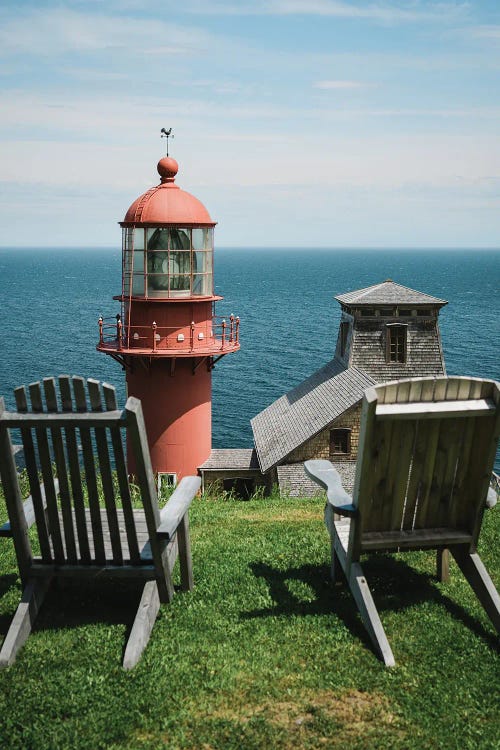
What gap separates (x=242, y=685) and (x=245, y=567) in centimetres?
206

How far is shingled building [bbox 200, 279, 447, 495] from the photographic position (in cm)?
2120

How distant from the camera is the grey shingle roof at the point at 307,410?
21.2 m

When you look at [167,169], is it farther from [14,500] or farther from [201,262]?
[14,500]

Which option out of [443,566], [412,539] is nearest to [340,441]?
[443,566]

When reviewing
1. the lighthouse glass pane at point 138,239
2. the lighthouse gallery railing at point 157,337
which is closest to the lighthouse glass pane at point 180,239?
the lighthouse glass pane at point 138,239

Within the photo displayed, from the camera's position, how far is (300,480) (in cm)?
2027

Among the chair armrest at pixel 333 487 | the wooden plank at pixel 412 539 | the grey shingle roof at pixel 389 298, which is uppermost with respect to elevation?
the chair armrest at pixel 333 487

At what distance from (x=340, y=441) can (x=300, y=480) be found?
6.36 feet

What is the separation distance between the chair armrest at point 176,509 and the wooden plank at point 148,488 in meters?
0.08

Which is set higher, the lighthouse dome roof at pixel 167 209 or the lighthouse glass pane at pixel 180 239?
the lighthouse dome roof at pixel 167 209

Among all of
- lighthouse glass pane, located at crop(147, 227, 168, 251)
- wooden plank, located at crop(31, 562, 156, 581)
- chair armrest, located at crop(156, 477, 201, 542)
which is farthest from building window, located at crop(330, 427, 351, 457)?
wooden plank, located at crop(31, 562, 156, 581)

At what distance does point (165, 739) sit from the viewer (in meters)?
4.43

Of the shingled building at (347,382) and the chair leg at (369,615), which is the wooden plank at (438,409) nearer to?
the chair leg at (369,615)

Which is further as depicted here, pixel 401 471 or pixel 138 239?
pixel 138 239
